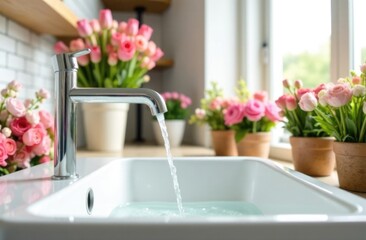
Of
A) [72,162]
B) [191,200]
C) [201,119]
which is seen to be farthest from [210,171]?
[201,119]

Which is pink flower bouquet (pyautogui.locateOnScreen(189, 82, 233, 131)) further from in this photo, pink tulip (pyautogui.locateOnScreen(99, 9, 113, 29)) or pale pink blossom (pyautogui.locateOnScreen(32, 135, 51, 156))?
pale pink blossom (pyautogui.locateOnScreen(32, 135, 51, 156))

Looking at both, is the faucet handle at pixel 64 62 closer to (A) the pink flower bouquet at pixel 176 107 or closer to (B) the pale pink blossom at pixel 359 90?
(B) the pale pink blossom at pixel 359 90

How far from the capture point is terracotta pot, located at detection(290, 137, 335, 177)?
907mm

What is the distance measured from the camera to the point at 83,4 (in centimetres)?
170

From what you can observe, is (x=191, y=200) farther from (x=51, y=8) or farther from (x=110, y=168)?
(x=51, y=8)

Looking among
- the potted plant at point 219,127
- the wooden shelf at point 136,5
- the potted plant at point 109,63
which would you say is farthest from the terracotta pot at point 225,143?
the wooden shelf at point 136,5

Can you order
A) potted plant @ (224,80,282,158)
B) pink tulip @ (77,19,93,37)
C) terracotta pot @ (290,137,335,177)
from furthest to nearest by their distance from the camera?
pink tulip @ (77,19,93,37) < potted plant @ (224,80,282,158) < terracotta pot @ (290,137,335,177)

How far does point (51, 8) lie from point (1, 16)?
0.16 metres

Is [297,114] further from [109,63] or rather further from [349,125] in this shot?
[109,63]

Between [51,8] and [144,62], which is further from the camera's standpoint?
[144,62]

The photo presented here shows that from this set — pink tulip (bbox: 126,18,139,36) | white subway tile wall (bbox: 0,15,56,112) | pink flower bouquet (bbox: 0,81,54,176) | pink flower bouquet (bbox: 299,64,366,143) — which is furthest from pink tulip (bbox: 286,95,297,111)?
white subway tile wall (bbox: 0,15,56,112)

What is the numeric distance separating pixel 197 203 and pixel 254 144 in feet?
1.21

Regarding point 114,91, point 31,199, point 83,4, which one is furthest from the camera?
point 83,4

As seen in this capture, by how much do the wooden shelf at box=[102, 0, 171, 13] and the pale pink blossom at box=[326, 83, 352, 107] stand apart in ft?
4.80
